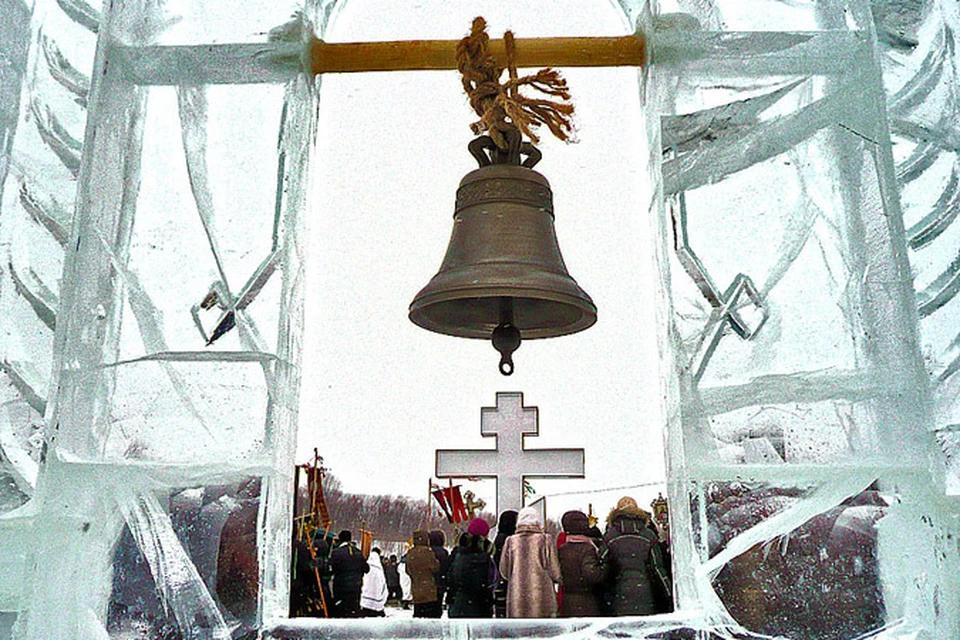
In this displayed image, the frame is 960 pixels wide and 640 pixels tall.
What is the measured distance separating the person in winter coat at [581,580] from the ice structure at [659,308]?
2.25 m

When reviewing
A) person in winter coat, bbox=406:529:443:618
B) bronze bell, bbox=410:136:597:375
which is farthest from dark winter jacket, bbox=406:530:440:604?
bronze bell, bbox=410:136:597:375

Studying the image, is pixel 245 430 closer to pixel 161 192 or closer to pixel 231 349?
pixel 231 349

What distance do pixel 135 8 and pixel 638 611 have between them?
8.69 ft

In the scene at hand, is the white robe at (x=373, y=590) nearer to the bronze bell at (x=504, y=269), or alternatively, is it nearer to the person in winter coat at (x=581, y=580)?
the person in winter coat at (x=581, y=580)

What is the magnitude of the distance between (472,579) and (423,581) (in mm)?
505

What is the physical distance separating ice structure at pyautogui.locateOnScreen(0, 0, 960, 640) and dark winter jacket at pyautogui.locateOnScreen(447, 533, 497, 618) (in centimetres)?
247

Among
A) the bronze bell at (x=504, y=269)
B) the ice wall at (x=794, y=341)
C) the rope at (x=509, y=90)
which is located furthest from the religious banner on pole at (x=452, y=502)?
the ice wall at (x=794, y=341)

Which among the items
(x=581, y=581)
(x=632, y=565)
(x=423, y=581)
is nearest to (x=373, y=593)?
(x=423, y=581)

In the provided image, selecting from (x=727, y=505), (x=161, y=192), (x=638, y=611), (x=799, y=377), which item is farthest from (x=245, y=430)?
(x=638, y=611)

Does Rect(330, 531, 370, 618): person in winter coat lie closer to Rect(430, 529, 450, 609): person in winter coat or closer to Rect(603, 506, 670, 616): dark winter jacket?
Rect(430, 529, 450, 609): person in winter coat

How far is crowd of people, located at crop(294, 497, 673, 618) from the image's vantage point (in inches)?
137

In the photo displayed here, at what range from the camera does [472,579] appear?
3.96 m

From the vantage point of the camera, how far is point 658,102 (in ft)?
5.48

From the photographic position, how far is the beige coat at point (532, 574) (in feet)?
12.4
